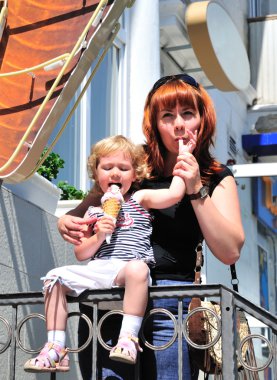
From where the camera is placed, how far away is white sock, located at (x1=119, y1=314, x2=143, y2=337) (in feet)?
10.0

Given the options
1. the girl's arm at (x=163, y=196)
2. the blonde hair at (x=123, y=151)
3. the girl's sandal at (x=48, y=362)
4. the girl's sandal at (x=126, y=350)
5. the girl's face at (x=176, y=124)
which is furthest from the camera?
the blonde hair at (x=123, y=151)

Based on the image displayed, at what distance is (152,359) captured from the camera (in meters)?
3.17

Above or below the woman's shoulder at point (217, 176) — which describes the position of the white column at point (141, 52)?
above

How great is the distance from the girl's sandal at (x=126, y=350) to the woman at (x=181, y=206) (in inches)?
6.0

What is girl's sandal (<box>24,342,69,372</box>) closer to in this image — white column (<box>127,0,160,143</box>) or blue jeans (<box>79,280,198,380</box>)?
blue jeans (<box>79,280,198,380</box>)

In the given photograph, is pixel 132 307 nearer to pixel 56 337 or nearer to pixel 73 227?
pixel 56 337

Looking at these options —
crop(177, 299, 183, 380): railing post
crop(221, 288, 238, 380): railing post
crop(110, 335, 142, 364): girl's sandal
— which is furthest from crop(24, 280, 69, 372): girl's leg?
crop(221, 288, 238, 380): railing post

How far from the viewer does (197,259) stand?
3266 millimetres

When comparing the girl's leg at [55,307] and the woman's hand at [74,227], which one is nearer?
the girl's leg at [55,307]

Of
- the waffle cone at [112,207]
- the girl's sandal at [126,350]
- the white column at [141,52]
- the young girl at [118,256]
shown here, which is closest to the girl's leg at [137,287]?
the young girl at [118,256]

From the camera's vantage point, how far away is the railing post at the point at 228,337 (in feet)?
10.2

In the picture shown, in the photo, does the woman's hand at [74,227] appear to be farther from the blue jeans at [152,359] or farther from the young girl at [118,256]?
the blue jeans at [152,359]

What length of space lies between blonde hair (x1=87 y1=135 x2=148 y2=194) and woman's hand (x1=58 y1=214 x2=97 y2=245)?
188 mm

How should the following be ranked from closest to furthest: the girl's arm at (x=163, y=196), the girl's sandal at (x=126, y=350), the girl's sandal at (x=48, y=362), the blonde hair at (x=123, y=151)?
the girl's sandal at (x=126, y=350) < the girl's sandal at (x=48, y=362) < the girl's arm at (x=163, y=196) < the blonde hair at (x=123, y=151)
